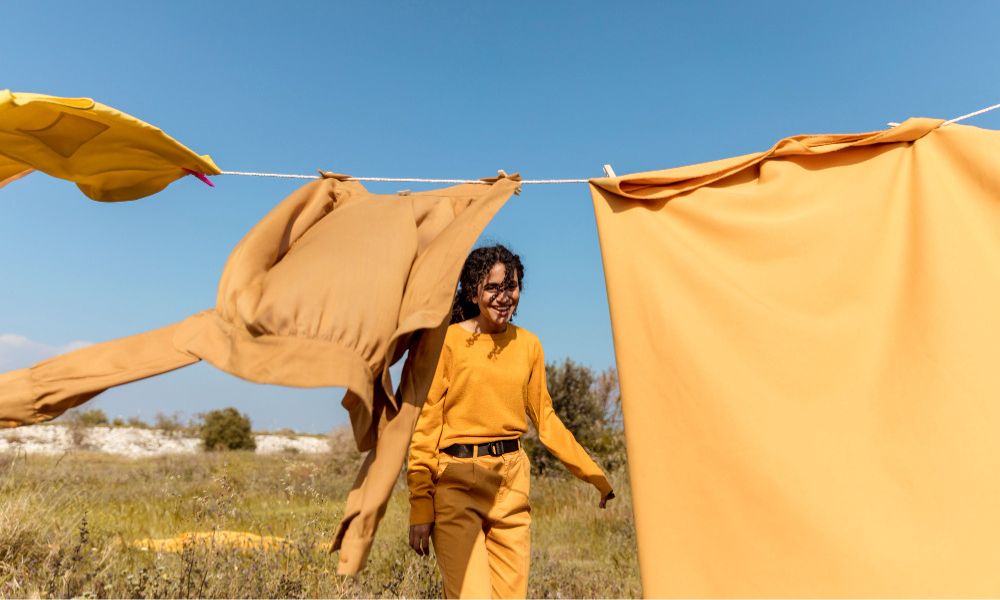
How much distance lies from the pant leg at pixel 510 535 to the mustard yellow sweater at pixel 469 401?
19 centimetres

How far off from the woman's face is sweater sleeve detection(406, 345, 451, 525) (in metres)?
0.32

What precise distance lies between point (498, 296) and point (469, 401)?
0.48 metres

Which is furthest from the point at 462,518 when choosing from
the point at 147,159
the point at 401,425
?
the point at 147,159

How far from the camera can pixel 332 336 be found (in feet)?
7.30

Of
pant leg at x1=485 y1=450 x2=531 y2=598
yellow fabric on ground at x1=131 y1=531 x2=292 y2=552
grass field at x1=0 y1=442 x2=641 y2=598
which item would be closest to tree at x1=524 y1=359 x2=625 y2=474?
grass field at x1=0 y1=442 x2=641 y2=598

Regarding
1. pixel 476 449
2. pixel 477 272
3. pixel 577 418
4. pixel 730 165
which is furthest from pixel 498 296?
pixel 577 418

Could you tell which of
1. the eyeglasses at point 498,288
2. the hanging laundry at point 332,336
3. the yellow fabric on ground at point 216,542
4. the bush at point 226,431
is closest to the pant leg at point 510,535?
the eyeglasses at point 498,288

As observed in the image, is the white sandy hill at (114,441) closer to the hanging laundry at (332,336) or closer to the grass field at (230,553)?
the grass field at (230,553)

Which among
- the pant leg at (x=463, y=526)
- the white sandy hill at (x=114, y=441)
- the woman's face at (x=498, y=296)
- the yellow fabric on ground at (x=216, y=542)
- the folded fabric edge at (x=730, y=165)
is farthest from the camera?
the white sandy hill at (x=114, y=441)

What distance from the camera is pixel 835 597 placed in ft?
8.18

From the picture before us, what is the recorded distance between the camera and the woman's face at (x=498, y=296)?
3400mm

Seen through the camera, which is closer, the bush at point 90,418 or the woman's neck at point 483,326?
the woman's neck at point 483,326

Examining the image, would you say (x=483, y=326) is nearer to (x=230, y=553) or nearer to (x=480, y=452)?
(x=480, y=452)

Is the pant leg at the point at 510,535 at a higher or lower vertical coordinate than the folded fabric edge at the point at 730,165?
lower
